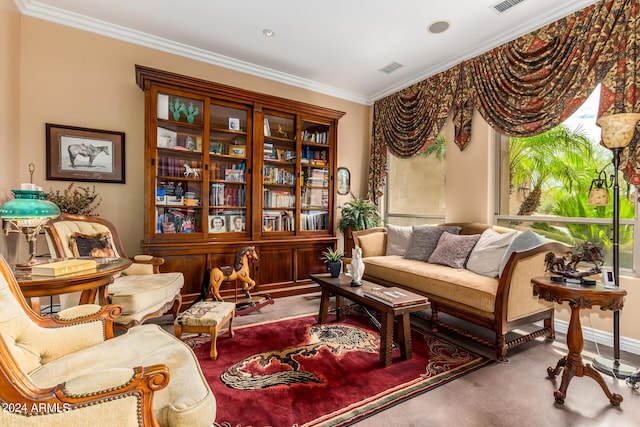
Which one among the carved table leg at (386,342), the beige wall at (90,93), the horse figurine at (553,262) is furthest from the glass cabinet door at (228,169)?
the horse figurine at (553,262)

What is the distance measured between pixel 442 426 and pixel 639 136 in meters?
2.60

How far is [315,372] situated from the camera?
7.04ft

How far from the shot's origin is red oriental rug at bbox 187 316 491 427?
5.72ft

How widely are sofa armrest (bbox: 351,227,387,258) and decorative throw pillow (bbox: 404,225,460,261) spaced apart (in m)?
0.41

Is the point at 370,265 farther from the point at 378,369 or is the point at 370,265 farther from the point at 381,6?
the point at 381,6

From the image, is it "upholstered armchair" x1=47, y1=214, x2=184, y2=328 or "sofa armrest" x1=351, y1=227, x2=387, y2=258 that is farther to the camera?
"sofa armrest" x1=351, y1=227, x2=387, y2=258

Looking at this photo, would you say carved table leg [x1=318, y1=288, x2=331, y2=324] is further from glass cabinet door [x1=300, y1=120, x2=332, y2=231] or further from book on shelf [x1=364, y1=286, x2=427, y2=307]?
glass cabinet door [x1=300, y1=120, x2=332, y2=231]

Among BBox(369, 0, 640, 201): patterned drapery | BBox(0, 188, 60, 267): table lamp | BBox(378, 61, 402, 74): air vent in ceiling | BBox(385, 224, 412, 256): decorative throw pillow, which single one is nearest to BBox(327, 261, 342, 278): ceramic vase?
BBox(385, 224, 412, 256): decorative throw pillow

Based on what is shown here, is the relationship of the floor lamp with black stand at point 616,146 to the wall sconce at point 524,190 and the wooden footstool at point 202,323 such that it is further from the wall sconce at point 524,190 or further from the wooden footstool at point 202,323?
the wooden footstool at point 202,323

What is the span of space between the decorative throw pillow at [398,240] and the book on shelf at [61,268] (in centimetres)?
321

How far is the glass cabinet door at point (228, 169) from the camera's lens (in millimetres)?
3693

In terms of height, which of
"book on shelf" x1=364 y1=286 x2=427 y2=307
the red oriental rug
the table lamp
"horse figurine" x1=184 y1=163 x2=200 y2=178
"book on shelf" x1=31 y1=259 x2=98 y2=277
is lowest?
the red oriental rug

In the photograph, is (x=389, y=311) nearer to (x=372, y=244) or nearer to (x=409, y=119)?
(x=372, y=244)

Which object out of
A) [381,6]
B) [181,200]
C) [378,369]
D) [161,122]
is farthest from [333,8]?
[378,369]
